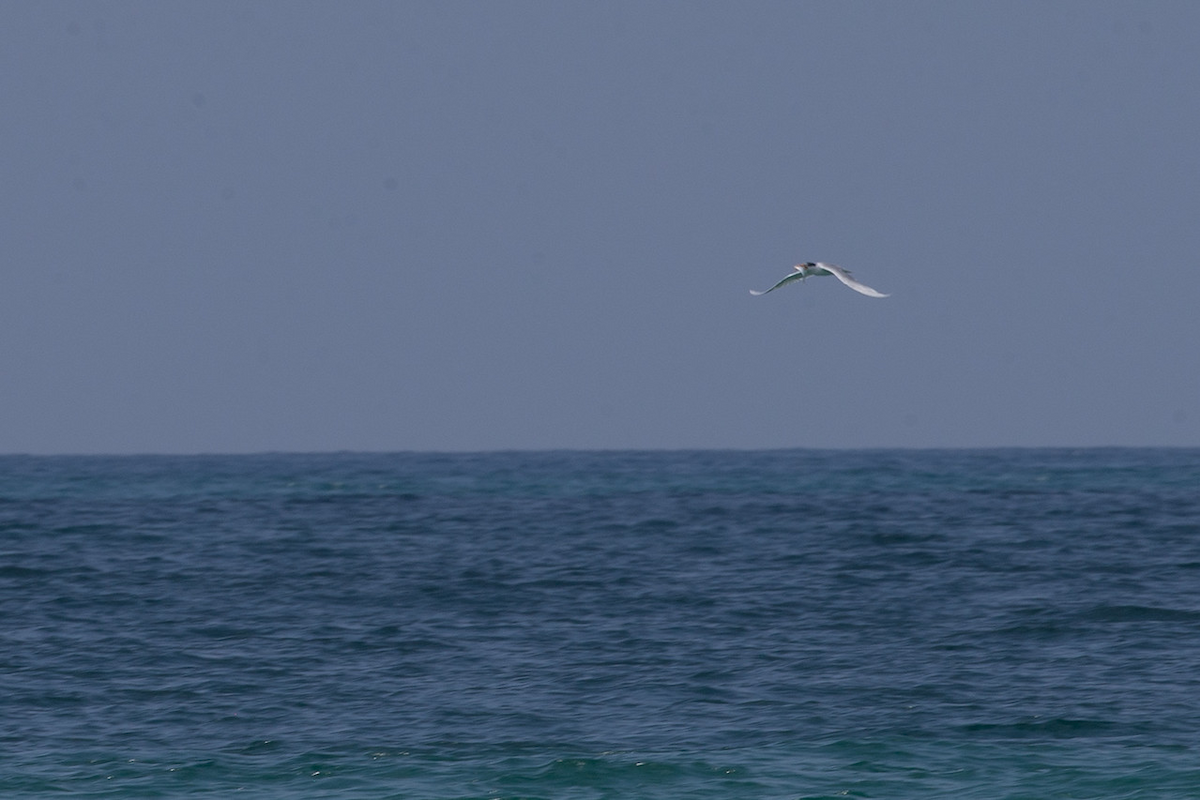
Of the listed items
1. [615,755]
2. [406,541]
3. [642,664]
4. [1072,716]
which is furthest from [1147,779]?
[406,541]

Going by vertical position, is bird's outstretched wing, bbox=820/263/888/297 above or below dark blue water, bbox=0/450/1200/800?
above

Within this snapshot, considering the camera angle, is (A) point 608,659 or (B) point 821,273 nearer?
(B) point 821,273

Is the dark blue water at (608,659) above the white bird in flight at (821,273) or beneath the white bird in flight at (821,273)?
beneath

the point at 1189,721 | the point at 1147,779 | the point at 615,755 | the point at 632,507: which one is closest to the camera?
the point at 1147,779

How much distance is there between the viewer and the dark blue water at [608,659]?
2106 cm

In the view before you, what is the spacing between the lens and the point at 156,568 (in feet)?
140

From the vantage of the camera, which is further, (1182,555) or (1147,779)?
(1182,555)

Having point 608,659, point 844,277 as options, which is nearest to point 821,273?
point 844,277

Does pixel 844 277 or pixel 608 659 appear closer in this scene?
pixel 844 277

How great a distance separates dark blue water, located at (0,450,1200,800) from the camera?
21.1 m

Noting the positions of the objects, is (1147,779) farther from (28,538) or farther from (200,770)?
(28,538)

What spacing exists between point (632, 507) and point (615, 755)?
45.1 meters

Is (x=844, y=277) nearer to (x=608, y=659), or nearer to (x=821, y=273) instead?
(x=821, y=273)

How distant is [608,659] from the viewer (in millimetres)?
28438
